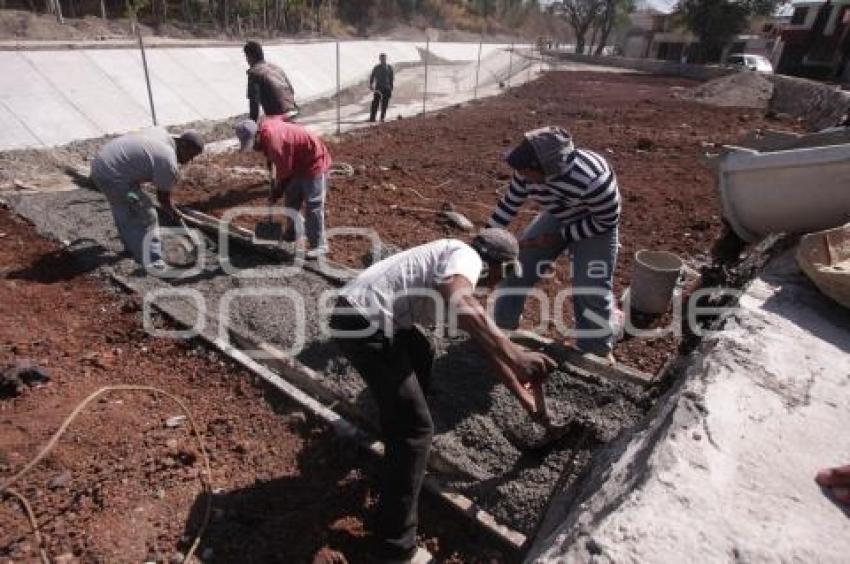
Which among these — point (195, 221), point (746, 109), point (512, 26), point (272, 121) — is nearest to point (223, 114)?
point (195, 221)

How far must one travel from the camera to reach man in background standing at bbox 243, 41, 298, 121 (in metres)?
6.74

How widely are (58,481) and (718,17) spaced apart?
37.9m

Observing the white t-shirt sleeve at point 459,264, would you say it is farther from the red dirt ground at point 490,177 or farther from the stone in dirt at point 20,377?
the stone in dirt at point 20,377

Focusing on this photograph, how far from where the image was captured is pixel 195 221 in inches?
222

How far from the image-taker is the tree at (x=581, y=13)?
45.2 metres

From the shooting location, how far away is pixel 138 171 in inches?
176

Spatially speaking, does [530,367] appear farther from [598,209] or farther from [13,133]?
[13,133]

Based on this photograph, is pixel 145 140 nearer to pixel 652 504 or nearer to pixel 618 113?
pixel 652 504

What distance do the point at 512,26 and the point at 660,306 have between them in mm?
64288

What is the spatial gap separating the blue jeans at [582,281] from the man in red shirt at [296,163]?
6.84 ft

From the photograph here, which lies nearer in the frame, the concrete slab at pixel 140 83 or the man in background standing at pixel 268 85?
the man in background standing at pixel 268 85

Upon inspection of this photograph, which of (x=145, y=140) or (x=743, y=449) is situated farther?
(x=145, y=140)

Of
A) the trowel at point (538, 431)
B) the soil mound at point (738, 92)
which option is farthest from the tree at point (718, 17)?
the trowel at point (538, 431)

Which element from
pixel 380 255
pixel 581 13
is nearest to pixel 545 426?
pixel 380 255
